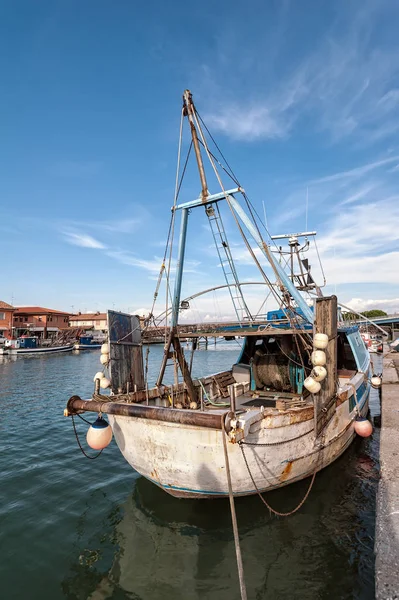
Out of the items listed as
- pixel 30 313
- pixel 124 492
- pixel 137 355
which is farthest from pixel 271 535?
pixel 30 313

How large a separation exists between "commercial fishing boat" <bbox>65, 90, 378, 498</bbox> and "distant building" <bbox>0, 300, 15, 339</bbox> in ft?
195

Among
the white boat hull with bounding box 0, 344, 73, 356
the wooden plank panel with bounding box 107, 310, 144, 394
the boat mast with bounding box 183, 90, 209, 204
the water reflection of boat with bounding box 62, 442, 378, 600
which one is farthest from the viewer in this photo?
A: the white boat hull with bounding box 0, 344, 73, 356

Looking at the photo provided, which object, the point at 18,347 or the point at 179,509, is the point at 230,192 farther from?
the point at 18,347

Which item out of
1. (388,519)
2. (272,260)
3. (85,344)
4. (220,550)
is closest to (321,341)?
(272,260)

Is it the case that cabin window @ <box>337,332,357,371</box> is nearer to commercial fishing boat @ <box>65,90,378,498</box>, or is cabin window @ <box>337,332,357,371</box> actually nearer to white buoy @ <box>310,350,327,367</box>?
commercial fishing boat @ <box>65,90,378,498</box>

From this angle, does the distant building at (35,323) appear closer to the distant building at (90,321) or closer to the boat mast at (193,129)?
the distant building at (90,321)

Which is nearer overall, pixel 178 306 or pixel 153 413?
pixel 153 413

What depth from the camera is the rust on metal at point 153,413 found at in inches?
211

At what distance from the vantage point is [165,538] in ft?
19.0

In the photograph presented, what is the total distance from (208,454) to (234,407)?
3.78ft

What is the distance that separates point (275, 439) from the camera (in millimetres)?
6230

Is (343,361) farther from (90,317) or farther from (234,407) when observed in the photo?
(90,317)

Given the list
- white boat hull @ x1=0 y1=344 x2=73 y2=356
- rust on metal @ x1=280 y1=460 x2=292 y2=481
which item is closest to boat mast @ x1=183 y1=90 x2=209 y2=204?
rust on metal @ x1=280 y1=460 x2=292 y2=481

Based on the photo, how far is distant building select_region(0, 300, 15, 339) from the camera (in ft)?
197
